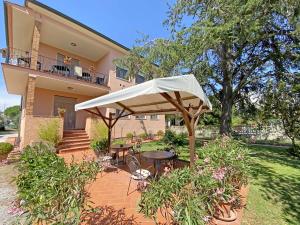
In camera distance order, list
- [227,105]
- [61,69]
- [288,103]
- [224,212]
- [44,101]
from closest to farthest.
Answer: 1. [224,212]
2. [288,103]
3. [61,69]
4. [44,101]
5. [227,105]

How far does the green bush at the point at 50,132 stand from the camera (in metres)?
11.1

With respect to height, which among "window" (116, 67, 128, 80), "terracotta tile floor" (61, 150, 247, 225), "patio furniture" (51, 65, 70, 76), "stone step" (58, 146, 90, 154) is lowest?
"terracotta tile floor" (61, 150, 247, 225)

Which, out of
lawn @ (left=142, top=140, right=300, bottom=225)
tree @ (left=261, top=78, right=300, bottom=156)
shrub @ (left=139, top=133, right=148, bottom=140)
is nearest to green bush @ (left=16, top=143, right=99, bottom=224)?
lawn @ (left=142, top=140, right=300, bottom=225)

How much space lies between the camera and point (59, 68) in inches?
590

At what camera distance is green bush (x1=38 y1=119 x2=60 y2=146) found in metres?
11.1

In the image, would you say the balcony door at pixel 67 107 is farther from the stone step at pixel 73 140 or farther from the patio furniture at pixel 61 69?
the stone step at pixel 73 140

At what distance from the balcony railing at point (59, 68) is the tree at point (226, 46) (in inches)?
127

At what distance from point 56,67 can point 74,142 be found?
6021mm

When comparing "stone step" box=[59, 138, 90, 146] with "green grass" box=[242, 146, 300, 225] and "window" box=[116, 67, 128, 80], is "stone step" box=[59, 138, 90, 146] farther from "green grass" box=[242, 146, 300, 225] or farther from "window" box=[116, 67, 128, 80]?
"green grass" box=[242, 146, 300, 225]

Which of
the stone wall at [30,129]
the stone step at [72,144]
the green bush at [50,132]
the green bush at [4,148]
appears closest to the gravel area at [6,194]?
the green bush at [4,148]

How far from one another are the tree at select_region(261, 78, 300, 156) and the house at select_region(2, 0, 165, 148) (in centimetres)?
1181

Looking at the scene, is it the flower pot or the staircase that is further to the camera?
the staircase

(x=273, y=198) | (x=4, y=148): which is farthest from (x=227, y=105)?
(x=4, y=148)

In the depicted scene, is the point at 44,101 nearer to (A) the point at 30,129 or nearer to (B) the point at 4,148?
(A) the point at 30,129
